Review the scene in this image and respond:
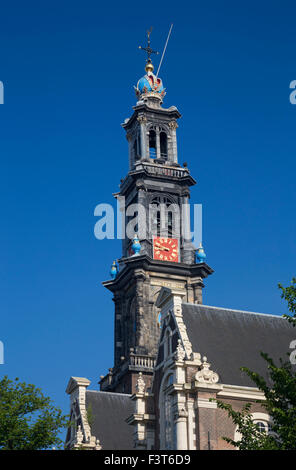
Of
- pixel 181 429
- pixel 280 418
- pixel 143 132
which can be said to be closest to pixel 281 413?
pixel 280 418

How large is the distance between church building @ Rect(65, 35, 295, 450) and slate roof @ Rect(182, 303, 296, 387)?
0.07 meters

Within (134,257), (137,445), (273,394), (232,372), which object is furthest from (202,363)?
(134,257)

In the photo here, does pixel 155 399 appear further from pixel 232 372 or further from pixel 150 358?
pixel 150 358

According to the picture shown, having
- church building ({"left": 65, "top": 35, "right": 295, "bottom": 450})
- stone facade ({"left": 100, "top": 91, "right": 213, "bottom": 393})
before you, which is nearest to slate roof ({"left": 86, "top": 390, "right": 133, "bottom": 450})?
church building ({"left": 65, "top": 35, "right": 295, "bottom": 450})

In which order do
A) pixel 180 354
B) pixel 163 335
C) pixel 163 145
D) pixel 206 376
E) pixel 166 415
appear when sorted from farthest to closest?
pixel 163 145
pixel 163 335
pixel 166 415
pixel 180 354
pixel 206 376

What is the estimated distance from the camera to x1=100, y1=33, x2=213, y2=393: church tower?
65963mm

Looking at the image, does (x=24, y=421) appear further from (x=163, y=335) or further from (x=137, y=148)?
(x=137, y=148)

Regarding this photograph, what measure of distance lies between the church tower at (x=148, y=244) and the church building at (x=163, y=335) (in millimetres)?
90

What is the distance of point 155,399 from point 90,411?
8.85 metres

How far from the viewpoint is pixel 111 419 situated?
5209 centimetres

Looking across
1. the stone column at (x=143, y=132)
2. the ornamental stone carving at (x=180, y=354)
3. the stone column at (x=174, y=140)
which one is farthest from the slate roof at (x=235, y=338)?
the stone column at (x=174, y=140)

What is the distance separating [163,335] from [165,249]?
2644 cm

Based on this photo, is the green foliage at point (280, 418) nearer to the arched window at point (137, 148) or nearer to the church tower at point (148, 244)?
the church tower at point (148, 244)

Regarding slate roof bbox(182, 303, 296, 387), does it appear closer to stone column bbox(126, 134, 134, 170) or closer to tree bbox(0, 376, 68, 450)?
tree bbox(0, 376, 68, 450)
